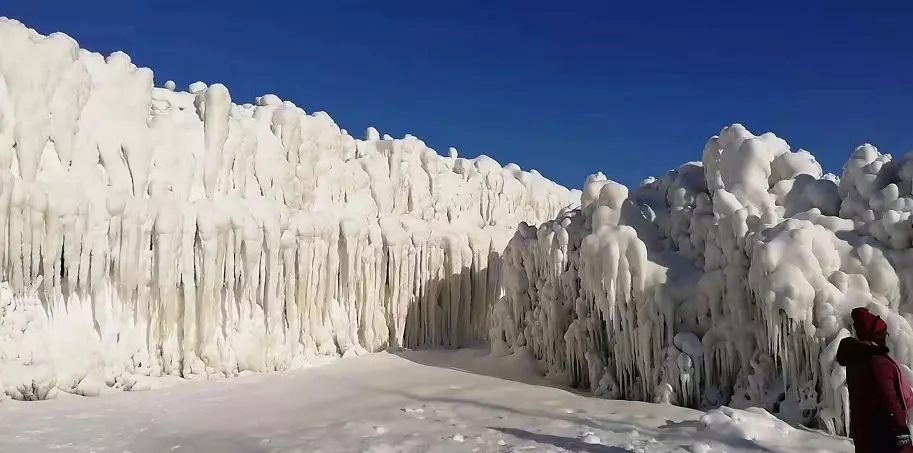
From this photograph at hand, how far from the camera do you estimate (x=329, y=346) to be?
1580 cm

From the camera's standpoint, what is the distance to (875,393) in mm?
4746

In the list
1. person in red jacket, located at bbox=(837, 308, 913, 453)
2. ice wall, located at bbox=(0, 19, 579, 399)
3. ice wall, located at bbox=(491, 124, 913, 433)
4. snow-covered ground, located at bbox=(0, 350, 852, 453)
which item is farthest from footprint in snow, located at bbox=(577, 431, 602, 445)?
ice wall, located at bbox=(0, 19, 579, 399)

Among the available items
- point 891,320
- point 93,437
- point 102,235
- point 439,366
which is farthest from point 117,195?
point 891,320

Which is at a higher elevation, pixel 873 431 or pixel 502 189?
pixel 502 189

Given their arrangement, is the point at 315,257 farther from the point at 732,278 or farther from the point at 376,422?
the point at 732,278

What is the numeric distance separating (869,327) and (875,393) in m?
0.48

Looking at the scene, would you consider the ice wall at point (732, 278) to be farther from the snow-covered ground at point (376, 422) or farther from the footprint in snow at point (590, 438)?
the footprint in snow at point (590, 438)

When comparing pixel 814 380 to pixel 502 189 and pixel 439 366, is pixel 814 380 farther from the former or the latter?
pixel 502 189

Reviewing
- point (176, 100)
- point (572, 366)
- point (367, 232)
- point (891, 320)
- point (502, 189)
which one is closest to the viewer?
point (891, 320)

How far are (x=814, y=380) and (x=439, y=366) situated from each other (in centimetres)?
856

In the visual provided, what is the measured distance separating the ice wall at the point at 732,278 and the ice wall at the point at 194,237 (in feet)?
16.8

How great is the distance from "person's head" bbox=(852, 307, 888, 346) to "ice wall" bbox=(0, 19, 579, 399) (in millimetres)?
11237

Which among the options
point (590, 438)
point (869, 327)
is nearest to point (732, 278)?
point (590, 438)

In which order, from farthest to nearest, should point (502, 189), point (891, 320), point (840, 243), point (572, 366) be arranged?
point (502, 189), point (572, 366), point (840, 243), point (891, 320)
